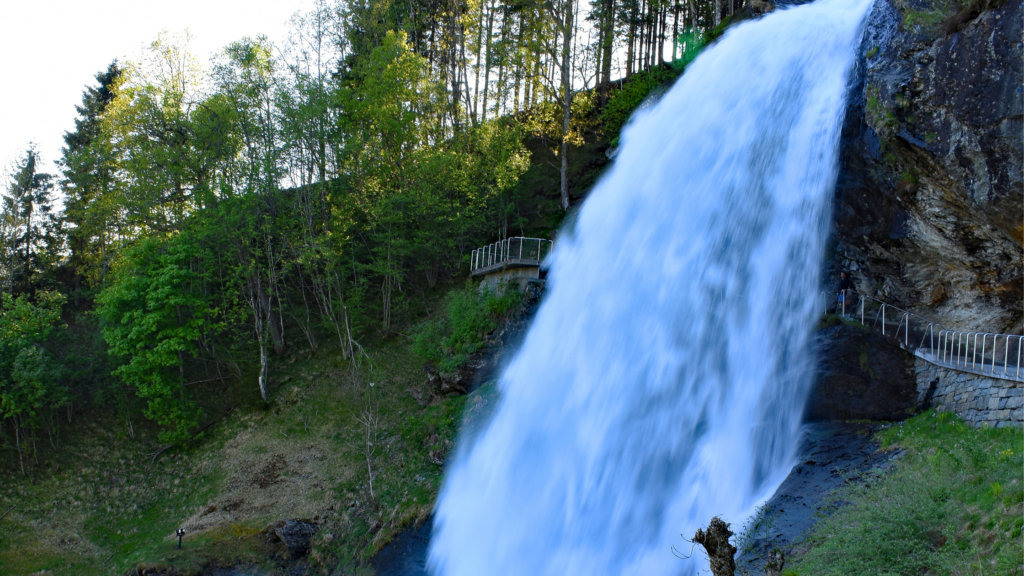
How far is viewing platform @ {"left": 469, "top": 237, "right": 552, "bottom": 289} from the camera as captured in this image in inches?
858

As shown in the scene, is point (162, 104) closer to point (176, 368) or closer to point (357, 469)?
point (176, 368)

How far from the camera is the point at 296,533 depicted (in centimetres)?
1722

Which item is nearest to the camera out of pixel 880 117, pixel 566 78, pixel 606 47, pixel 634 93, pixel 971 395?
pixel 971 395

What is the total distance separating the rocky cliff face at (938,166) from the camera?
1030 cm

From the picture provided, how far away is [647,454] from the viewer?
12.9m

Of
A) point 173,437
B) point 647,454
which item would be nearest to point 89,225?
point 173,437

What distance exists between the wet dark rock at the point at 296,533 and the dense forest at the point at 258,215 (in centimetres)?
661

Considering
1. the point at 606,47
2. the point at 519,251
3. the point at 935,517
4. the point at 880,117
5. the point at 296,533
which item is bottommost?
the point at 296,533

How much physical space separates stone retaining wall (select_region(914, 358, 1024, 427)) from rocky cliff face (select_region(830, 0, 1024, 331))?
1.77 m

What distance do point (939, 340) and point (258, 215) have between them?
22333 millimetres

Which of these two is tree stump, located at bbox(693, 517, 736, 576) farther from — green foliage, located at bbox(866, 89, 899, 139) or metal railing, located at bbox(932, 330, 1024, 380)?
green foliage, located at bbox(866, 89, 899, 139)

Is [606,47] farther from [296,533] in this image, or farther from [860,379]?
[296,533]

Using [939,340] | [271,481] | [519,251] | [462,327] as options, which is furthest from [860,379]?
[271,481]

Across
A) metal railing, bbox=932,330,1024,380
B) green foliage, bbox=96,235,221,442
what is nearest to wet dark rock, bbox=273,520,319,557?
green foliage, bbox=96,235,221,442
